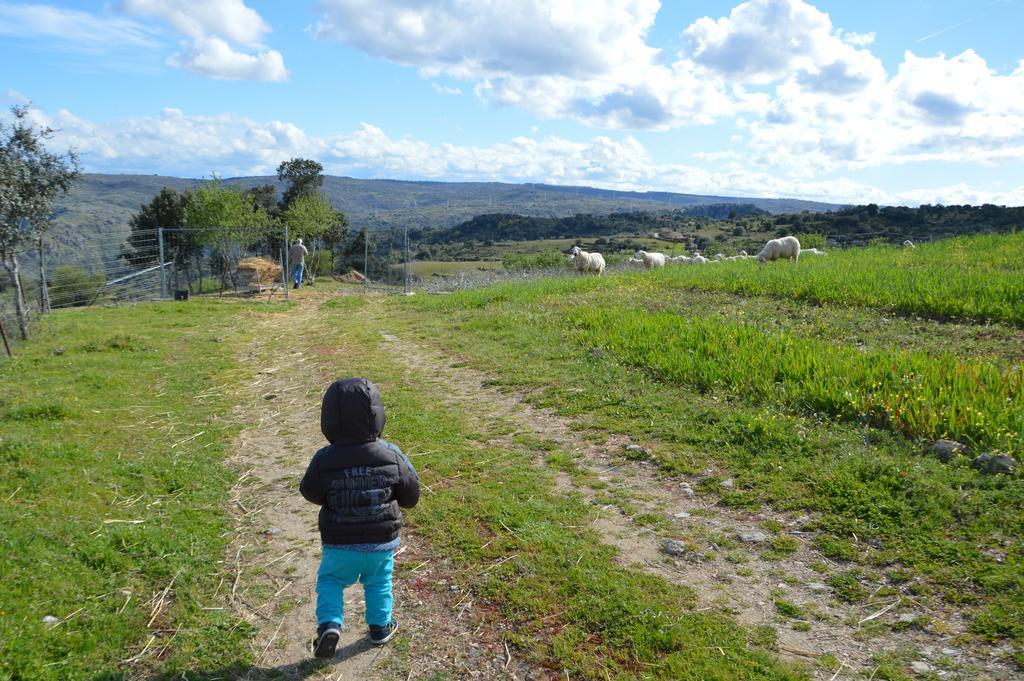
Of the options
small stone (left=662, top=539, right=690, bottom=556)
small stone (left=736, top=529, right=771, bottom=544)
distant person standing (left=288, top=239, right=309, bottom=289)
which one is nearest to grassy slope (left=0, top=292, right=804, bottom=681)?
small stone (left=662, top=539, right=690, bottom=556)

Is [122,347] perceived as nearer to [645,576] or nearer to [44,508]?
[44,508]

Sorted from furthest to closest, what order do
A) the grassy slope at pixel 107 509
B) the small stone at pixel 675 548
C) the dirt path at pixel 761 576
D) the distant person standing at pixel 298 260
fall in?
the distant person standing at pixel 298 260 → the small stone at pixel 675 548 → the grassy slope at pixel 107 509 → the dirt path at pixel 761 576

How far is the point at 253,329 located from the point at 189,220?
15969mm

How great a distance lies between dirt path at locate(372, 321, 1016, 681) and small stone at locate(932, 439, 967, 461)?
166cm

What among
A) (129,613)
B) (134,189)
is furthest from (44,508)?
(134,189)

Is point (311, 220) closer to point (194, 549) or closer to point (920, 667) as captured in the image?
point (194, 549)

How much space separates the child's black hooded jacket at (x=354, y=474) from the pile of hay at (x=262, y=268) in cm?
2044

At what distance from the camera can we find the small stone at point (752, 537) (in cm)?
493

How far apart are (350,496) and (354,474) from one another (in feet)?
0.43

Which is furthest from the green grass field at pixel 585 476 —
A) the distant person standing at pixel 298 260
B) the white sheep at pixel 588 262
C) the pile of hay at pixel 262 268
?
the white sheep at pixel 588 262

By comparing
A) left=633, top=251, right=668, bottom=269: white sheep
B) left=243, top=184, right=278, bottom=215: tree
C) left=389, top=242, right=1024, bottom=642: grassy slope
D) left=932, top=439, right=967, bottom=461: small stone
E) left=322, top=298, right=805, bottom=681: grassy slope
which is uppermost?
left=243, top=184, right=278, bottom=215: tree

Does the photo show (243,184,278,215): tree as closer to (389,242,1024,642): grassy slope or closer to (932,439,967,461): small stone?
(389,242,1024,642): grassy slope

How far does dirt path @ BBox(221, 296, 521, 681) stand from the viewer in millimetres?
3783

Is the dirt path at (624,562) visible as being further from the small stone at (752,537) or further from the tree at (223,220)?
the tree at (223,220)
